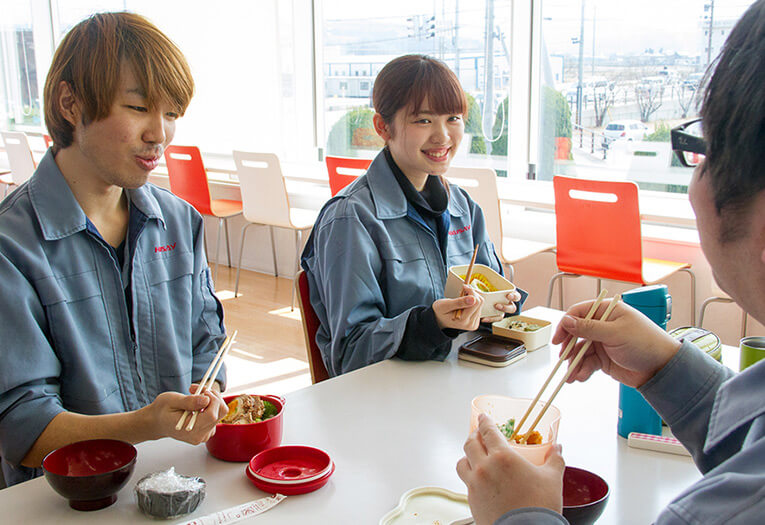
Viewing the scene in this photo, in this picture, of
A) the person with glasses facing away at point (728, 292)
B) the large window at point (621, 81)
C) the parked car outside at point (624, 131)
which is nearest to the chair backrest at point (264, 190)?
the large window at point (621, 81)

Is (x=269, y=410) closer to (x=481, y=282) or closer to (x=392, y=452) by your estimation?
(x=392, y=452)

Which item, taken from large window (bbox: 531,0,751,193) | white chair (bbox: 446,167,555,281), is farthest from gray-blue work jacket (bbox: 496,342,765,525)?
large window (bbox: 531,0,751,193)

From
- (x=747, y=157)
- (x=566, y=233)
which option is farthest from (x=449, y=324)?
(x=566, y=233)

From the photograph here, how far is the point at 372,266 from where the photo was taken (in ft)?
5.38

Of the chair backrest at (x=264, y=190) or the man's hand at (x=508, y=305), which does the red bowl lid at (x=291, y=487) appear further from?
the chair backrest at (x=264, y=190)

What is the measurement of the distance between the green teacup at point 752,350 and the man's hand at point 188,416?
0.82 meters

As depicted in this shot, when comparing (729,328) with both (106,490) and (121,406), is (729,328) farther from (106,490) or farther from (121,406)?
(106,490)

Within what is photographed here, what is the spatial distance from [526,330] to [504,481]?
867 millimetres

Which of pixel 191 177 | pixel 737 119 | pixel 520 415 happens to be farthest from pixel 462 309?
pixel 191 177

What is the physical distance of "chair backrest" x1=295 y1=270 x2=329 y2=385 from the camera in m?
1.68

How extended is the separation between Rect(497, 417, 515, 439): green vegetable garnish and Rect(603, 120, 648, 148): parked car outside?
3130 millimetres

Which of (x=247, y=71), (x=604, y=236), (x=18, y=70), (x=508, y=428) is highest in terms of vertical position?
(x=18, y=70)

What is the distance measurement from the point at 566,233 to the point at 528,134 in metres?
1.13

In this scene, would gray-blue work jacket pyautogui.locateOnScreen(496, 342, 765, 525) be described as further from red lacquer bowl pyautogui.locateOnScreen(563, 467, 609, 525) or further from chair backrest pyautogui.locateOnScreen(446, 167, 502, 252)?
chair backrest pyautogui.locateOnScreen(446, 167, 502, 252)
